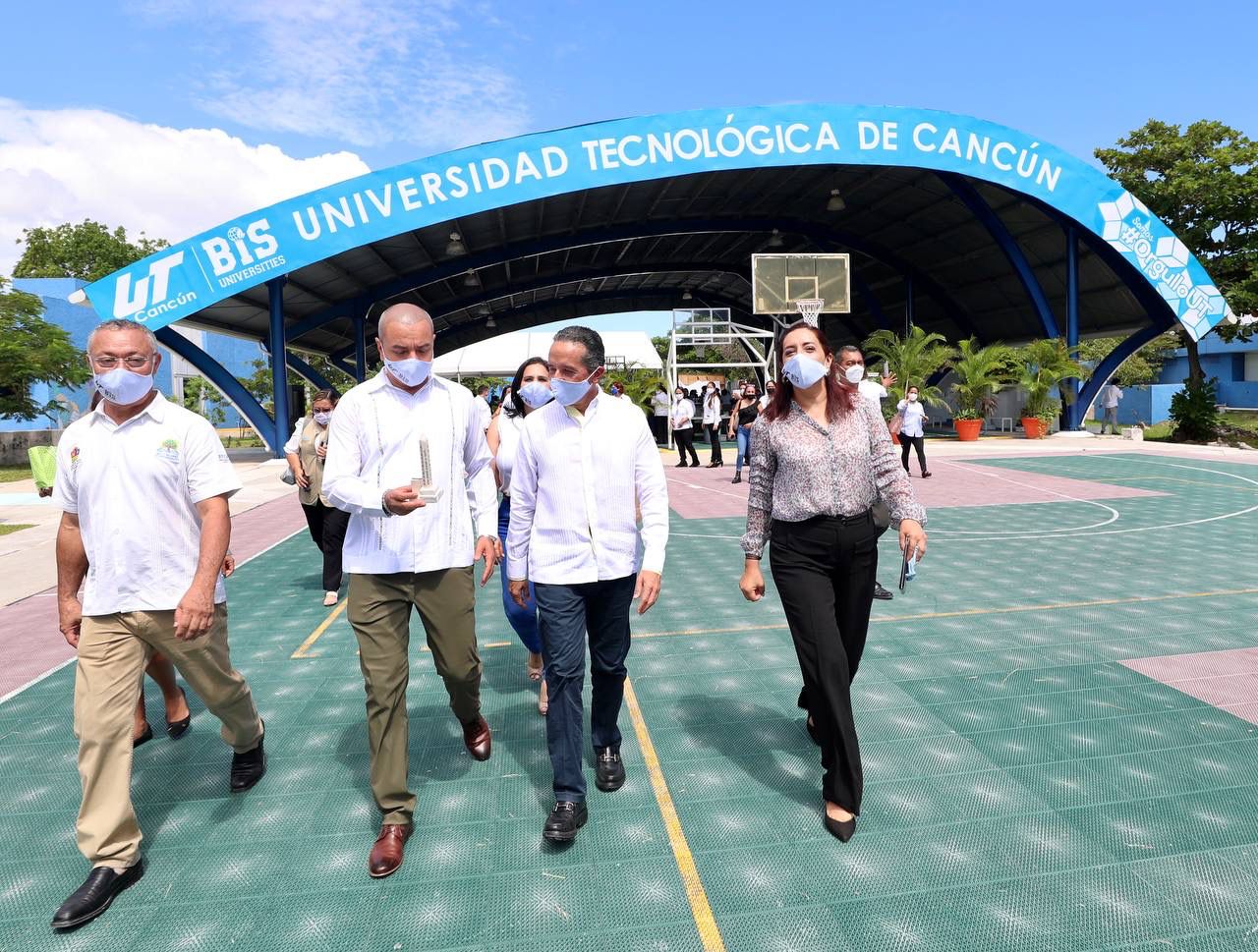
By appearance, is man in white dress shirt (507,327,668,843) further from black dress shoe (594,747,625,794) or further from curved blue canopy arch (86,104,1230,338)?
curved blue canopy arch (86,104,1230,338)

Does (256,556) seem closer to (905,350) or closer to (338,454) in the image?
(338,454)

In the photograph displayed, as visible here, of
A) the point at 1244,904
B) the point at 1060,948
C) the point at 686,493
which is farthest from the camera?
the point at 686,493

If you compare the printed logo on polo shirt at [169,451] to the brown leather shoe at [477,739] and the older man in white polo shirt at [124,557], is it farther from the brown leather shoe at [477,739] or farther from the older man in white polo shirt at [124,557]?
the brown leather shoe at [477,739]

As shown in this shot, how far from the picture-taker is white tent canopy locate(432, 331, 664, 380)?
36000 mm

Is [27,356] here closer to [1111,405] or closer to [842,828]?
[842,828]

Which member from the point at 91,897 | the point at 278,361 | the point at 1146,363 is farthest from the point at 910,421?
the point at 1146,363

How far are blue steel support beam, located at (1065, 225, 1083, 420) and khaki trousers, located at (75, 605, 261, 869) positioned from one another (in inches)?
980

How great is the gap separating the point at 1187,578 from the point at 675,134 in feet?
50.2

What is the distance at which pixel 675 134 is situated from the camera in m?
18.3

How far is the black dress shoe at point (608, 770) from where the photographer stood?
3.16 m

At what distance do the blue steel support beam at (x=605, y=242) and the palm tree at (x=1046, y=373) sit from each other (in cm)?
834

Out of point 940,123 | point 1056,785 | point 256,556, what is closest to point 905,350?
point 940,123

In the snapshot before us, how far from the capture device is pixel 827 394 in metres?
2.97

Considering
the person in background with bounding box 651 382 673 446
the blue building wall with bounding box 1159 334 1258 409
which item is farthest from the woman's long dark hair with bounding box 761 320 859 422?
the blue building wall with bounding box 1159 334 1258 409
